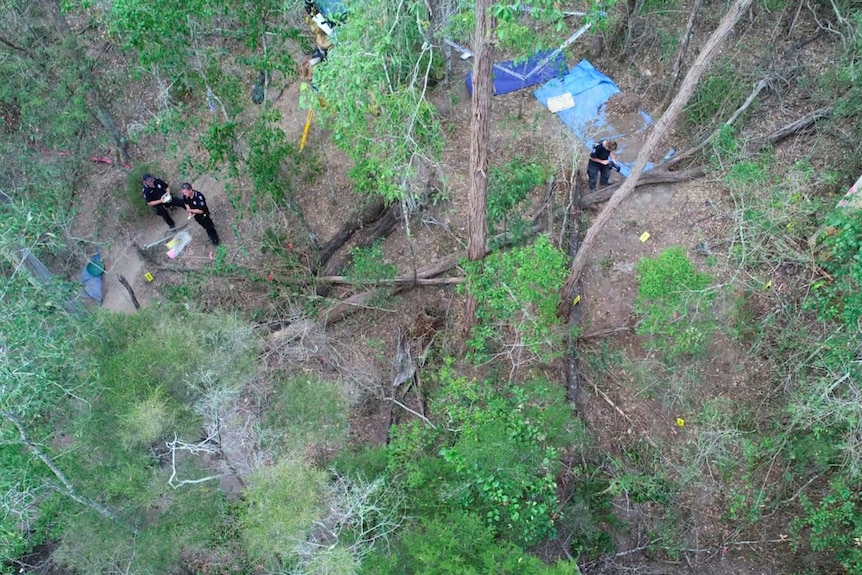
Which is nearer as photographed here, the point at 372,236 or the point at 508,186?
the point at 508,186

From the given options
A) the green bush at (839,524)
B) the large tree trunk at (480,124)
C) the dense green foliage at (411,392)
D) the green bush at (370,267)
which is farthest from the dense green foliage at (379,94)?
the green bush at (839,524)

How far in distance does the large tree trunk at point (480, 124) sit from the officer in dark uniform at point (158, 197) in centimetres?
598

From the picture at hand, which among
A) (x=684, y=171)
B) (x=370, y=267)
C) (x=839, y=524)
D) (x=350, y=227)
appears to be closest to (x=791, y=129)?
(x=684, y=171)

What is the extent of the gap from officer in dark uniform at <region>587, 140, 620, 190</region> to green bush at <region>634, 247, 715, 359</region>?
2543 mm

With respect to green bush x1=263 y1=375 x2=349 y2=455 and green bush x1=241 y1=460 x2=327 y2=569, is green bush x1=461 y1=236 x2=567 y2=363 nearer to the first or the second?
green bush x1=263 y1=375 x2=349 y2=455

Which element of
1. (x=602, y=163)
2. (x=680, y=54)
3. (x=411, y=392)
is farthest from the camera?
(x=680, y=54)

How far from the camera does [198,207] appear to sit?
9875mm

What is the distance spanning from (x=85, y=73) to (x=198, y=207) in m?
3.04

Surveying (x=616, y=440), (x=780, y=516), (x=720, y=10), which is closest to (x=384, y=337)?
(x=616, y=440)

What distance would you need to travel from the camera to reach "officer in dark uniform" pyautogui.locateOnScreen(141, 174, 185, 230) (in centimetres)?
1011

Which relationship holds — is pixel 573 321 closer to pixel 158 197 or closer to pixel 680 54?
pixel 680 54

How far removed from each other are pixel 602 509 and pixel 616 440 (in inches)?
42.1

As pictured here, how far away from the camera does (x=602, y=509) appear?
7.71m

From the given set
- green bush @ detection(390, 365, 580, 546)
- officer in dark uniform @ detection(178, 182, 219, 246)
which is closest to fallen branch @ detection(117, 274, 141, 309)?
officer in dark uniform @ detection(178, 182, 219, 246)
